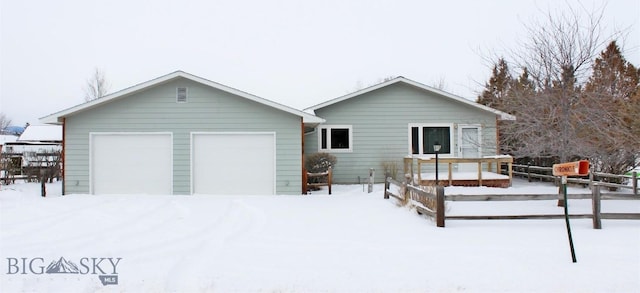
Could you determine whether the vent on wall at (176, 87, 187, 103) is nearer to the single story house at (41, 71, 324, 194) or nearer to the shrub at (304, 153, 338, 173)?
Result: the single story house at (41, 71, 324, 194)

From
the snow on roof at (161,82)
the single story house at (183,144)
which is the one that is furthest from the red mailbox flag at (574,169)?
the snow on roof at (161,82)

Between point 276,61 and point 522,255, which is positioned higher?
point 276,61

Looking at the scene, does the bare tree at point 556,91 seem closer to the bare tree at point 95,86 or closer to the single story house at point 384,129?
the single story house at point 384,129

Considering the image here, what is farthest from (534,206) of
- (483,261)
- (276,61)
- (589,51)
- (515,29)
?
(276,61)

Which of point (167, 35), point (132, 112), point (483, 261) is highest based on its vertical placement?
point (167, 35)

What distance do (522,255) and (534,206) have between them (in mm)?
4891

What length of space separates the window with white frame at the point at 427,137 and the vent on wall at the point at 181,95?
27.2ft

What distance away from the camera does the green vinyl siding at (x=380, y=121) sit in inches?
641

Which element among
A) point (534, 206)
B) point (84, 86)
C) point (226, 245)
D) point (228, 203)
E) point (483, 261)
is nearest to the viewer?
point (483, 261)

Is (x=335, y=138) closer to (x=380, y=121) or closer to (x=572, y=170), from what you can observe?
(x=380, y=121)

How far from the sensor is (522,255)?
5828mm

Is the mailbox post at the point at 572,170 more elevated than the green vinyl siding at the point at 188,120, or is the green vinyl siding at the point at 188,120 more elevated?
the green vinyl siding at the point at 188,120

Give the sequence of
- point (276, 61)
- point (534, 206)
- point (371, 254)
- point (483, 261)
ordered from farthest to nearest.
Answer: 1. point (276, 61)
2. point (534, 206)
3. point (371, 254)
4. point (483, 261)

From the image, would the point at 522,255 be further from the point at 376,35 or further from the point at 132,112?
the point at 376,35
